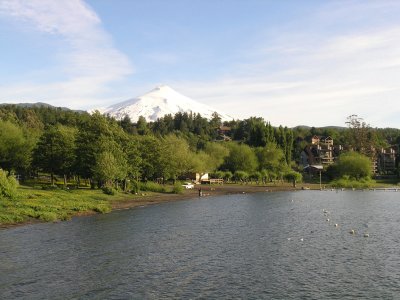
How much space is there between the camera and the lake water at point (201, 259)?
107 feet

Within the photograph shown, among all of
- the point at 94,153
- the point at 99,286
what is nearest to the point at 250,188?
the point at 94,153

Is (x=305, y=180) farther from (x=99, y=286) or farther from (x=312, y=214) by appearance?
(x=99, y=286)

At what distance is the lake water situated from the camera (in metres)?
32.5

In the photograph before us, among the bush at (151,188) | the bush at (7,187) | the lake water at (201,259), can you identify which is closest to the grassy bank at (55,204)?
the bush at (7,187)

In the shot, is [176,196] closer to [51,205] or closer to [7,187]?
[51,205]

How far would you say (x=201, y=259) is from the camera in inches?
1658

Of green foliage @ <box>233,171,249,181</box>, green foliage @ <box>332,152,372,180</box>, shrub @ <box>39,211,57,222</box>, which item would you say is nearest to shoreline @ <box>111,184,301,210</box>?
green foliage @ <box>233,171,249,181</box>

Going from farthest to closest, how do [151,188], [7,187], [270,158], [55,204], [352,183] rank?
[270,158]
[352,183]
[151,188]
[55,204]
[7,187]

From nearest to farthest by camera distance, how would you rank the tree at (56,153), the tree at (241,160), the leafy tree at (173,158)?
the tree at (56,153) < the leafy tree at (173,158) < the tree at (241,160)

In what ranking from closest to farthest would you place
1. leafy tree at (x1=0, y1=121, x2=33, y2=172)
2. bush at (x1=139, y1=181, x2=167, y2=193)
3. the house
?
leafy tree at (x1=0, y1=121, x2=33, y2=172) < bush at (x1=139, y1=181, x2=167, y2=193) < the house

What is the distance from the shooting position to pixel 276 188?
157m

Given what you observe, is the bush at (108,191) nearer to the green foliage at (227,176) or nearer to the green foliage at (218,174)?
the green foliage at (218,174)

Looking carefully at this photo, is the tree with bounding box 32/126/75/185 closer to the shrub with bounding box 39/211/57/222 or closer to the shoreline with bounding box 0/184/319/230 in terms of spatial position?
the shoreline with bounding box 0/184/319/230

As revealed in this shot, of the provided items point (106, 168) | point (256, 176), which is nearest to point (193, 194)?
point (106, 168)
